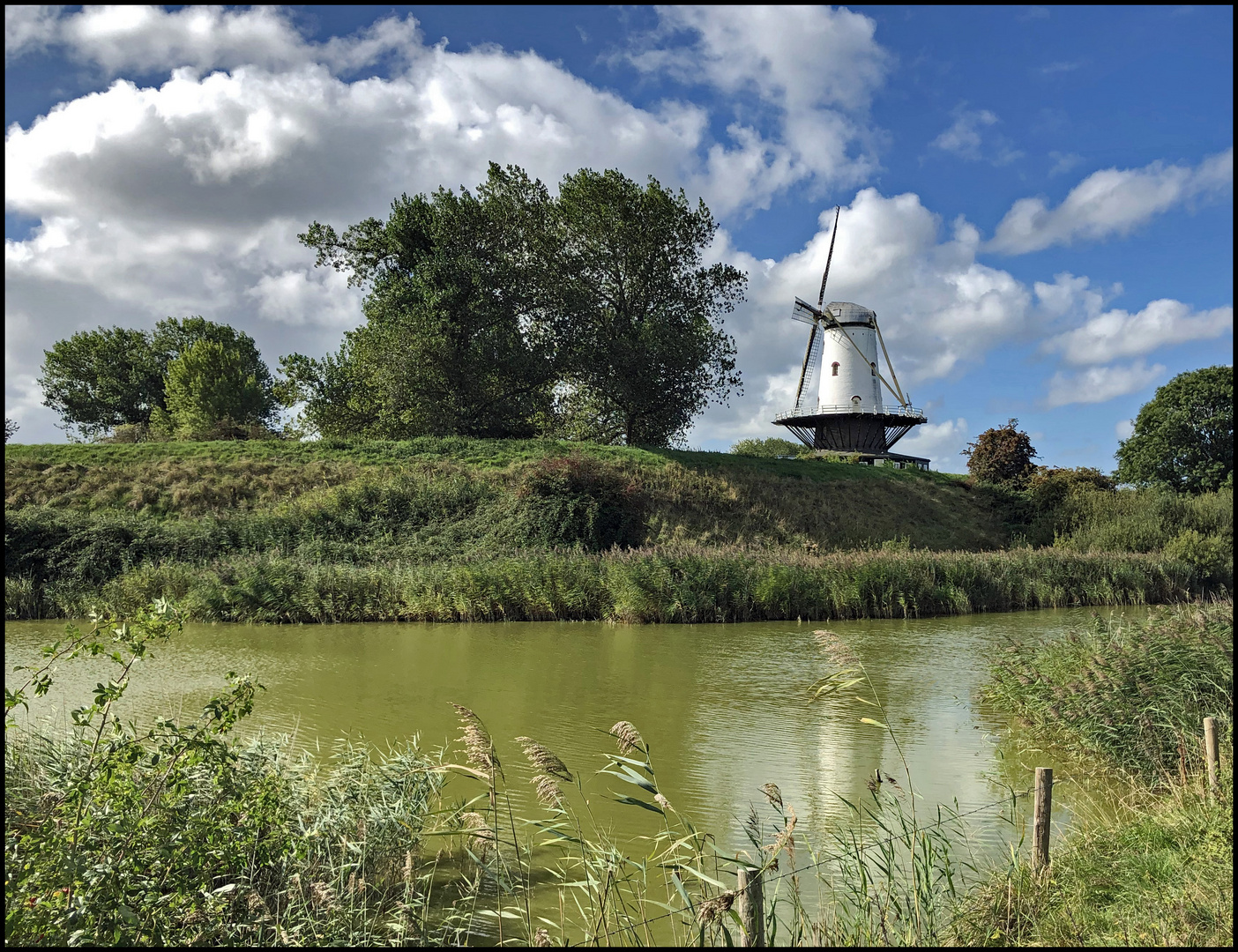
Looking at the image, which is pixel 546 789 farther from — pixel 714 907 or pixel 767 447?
pixel 767 447

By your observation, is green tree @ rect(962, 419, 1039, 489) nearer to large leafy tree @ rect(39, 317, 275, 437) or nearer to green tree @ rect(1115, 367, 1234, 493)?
green tree @ rect(1115, 367, 1234, 493)

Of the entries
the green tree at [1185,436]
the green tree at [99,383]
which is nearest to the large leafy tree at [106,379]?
the green tree at [99,383]

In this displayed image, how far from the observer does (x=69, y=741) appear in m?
5.47

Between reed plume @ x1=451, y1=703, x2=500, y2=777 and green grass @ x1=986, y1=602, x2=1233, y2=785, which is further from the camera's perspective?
green grass @ x1=986, y1=602, x2=1233, y2=785

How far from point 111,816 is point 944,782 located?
5621mm

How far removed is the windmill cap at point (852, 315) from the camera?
3897cm

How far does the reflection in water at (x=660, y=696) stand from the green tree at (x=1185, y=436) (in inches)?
128

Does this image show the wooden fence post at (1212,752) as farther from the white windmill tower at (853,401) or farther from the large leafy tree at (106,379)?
the large leafy tree at (106,379)

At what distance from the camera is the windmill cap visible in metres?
39.0

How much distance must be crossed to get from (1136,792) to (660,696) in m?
5.20

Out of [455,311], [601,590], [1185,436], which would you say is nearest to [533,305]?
[455,311]

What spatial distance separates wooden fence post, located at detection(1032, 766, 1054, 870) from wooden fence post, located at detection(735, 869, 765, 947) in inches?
68.7

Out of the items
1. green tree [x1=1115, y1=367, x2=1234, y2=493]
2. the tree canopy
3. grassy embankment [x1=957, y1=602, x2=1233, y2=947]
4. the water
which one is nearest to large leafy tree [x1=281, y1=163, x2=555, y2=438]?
the tree canopy

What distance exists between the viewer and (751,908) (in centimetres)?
318
